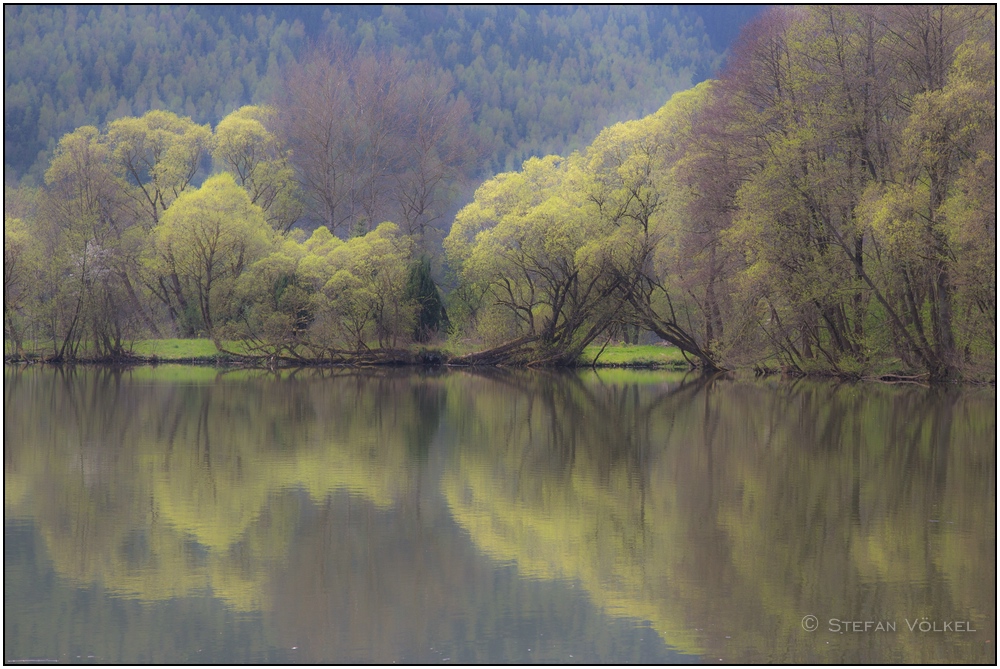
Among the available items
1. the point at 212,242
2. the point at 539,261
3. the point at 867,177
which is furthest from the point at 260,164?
the point at 867,177

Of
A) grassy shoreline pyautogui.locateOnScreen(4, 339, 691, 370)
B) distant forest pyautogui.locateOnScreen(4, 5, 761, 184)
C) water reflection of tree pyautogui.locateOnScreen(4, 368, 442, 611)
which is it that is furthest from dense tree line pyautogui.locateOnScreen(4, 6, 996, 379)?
distant forest pyautogui.locateOnScreen(4, 5, 761, 184)

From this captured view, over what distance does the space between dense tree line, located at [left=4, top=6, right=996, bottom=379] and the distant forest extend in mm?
13362

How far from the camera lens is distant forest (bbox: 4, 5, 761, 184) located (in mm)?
79312

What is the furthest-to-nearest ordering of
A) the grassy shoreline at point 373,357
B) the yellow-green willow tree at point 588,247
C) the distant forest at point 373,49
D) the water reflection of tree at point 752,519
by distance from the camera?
the distant forest at point 373,49 → the grassy shoreline at point 373,357 → the yellow-green willow tree at point 588,247 → the water reflection of tree at point 752,519

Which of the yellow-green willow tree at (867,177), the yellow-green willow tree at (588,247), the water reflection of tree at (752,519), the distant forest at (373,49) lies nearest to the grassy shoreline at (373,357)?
the yellow-green willow tree at (588,247)

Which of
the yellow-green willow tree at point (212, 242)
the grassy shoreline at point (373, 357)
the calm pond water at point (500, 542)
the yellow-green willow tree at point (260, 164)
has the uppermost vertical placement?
the yellow-green willow tree at point (260, 164)

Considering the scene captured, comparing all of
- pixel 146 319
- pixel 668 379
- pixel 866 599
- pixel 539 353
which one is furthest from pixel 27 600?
pixel 146 319

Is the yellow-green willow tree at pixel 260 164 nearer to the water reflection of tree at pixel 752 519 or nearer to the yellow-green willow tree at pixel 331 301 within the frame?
the yellow-green willow tree at pixel 331 301

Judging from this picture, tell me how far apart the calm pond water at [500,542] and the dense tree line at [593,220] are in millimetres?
9338

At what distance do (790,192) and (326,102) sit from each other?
129 feet

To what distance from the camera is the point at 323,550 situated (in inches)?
353

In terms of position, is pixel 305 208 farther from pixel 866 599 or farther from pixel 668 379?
pixel 866 599

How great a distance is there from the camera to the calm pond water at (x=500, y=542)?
22.2ft

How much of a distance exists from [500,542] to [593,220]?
31.4 meters
